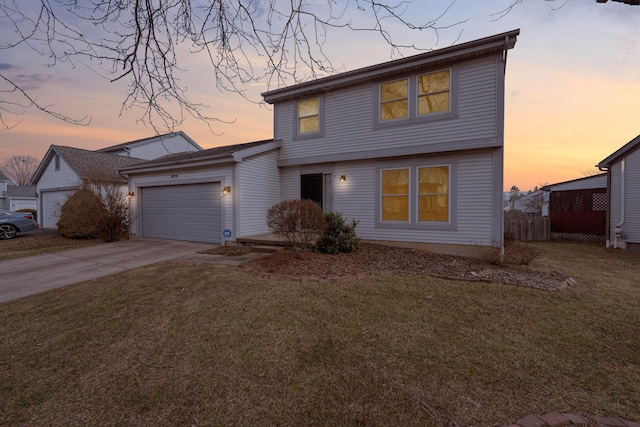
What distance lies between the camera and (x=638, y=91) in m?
8.75

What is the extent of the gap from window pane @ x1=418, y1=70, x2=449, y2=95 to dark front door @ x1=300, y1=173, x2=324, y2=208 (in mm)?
4260

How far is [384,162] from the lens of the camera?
9.07 m

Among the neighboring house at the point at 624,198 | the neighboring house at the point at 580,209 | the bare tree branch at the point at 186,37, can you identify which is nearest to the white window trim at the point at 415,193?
the bare tree branch at the point at 186,37

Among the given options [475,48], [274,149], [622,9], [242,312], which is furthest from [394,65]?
[242,312]

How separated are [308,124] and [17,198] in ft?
119

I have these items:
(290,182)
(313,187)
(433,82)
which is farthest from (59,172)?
(433,82)

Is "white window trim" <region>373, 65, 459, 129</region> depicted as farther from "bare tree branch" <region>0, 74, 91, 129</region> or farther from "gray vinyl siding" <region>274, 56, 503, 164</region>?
"bare tree branch" <region>0, 74, 91, 129</region>

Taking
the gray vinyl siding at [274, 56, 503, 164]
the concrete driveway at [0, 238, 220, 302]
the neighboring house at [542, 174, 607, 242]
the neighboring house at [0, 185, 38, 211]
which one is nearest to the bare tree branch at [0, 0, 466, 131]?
the concrete driveway at [0, 238, 220, 302]

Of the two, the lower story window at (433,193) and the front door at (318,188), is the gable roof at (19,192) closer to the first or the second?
the front door at (318,188)

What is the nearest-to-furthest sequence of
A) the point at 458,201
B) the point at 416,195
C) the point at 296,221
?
the point at 296,221, the point at 458,201, the point at 416,195

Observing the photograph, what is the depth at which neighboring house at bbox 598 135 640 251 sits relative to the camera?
10219 mm

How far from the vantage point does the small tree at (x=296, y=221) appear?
20.8ft

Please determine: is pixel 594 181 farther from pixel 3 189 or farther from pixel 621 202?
pixel 3 189

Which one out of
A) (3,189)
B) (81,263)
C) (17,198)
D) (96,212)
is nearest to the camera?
(81,263)
